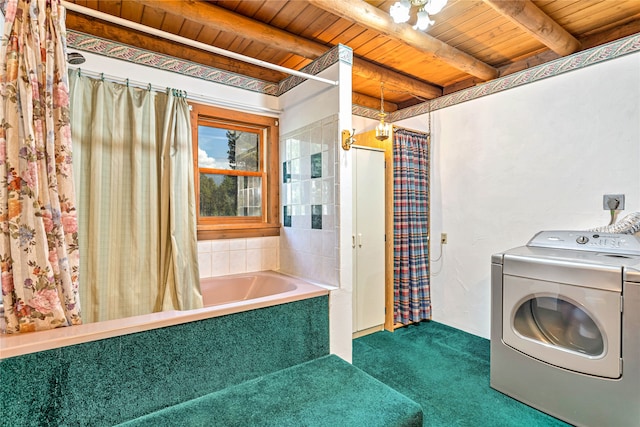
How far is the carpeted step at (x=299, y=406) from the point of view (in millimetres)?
1329

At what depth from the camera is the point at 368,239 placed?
2959mm

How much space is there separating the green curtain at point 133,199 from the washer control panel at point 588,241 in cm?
266

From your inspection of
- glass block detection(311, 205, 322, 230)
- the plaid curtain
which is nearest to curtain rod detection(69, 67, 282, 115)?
glass block detection(311, 205, 322, 230)

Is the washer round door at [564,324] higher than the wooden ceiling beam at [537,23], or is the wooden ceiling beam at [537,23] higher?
Result: the wooden ceiling beam at [537,23]

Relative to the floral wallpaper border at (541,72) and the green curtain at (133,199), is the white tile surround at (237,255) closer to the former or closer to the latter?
the green curtain at (133,199)

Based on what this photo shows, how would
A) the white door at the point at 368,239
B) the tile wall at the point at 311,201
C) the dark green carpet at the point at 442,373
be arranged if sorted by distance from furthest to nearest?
the white door at the point at 368,239 → the tile wall at the point at 311,201 → the dark green carpet at the point at 442,373

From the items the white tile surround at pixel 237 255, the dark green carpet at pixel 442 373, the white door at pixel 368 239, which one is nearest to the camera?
the dark green carpet at pixel 442 373

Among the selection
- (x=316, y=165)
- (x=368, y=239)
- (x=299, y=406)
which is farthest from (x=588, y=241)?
(x=299, y=406)

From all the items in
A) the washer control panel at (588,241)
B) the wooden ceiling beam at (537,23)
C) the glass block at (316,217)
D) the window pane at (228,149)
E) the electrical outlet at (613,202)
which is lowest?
the washer control panel at (588,241)

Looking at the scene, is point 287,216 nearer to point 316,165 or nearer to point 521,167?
point 316,165

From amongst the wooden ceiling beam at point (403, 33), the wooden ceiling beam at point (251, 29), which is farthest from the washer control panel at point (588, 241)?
the wooden ceiling beam at point (251, 29)

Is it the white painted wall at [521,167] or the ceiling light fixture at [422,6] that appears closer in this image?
the ceiling light fixture at [422,6]

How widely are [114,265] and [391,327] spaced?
2.48 meters

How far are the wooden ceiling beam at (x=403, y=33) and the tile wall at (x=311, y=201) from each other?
64 cm
